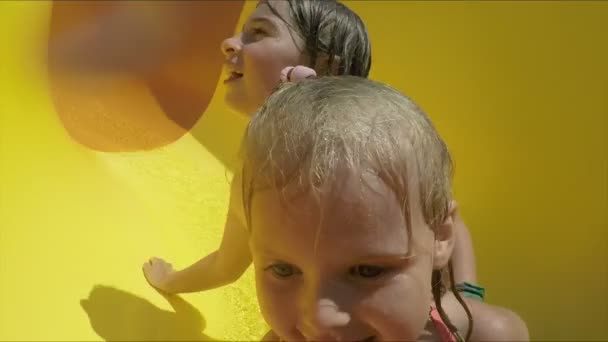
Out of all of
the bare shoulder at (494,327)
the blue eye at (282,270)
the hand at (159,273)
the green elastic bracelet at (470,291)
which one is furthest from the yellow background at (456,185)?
the blue eye at (282,270)

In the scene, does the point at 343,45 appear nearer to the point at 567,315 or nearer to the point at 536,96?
the point at 536,96

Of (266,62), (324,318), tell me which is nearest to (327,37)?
(266,62)

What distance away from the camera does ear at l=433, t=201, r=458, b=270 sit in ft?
2.63

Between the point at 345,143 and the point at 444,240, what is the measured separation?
197 millimetres

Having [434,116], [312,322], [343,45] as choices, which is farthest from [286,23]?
[312,322]

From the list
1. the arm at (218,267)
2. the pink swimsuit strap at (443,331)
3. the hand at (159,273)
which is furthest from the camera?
the hand at (159,273)

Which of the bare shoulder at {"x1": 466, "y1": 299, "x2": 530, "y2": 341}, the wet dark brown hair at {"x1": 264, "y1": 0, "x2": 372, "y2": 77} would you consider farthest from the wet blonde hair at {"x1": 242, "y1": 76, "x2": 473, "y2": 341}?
the wet dark brown hair at {"x1": 264, "y1": 0, "x2": 372, "y2": 77}

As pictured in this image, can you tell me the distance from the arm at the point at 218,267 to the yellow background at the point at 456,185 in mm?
30

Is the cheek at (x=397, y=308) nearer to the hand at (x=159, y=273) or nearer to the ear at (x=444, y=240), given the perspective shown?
the ear at (x=444, y=240)

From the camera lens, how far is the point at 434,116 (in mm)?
1571

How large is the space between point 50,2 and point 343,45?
835 millimetres

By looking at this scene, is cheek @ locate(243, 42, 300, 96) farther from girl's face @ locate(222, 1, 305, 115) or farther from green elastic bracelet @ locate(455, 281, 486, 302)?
green elastic bracelet @ locate(455, 281, 486, 302)

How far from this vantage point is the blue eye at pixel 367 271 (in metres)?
0.72

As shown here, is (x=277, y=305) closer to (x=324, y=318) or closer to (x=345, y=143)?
(x=324, y=318)
